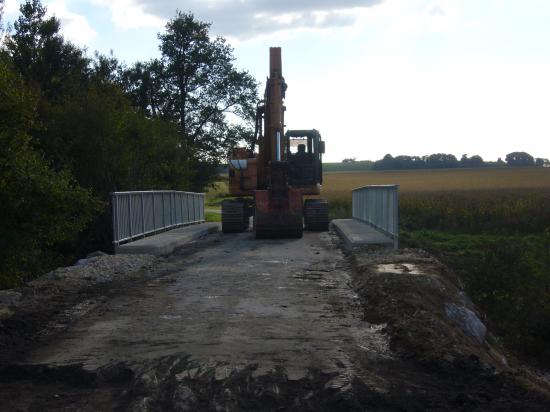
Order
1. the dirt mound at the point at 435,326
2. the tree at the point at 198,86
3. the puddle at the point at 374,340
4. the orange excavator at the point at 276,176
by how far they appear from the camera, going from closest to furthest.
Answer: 1. the dirt mound at the point at 435,326
2. the puddle at the point at 374,340
3. the orange excavator at the point at 276,176
4. the tree at the point at 198,86

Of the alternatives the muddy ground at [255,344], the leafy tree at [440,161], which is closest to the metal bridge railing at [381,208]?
the muddy ground at [255,344]

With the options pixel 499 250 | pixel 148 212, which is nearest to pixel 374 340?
pixel 499 250

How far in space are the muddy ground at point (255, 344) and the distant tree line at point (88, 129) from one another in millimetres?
3043

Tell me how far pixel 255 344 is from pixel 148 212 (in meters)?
12.2

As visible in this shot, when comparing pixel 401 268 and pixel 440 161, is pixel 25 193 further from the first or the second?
pixel 440 161

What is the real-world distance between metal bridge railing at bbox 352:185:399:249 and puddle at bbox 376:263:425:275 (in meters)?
3.08

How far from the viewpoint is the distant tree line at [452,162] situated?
99062mm

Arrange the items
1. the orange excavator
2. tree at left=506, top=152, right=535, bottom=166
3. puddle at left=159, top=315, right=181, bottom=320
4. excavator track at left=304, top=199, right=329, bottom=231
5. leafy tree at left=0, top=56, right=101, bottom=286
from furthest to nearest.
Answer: tree at left=506, top=152, right=535, bottom=166, excavator track at left=304, top=199, right=329, bottom=231, the orange excavator, leafy tree at left=0, top=56, right=101, bottom=286, puddle at left=159, top=315, right=181, bottom=320

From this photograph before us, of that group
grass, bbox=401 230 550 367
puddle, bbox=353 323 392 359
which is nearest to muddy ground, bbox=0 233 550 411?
puddle, bbox=353 323 392 359

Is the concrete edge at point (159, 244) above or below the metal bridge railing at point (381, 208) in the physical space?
below

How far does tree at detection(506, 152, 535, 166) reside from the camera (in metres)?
98.7

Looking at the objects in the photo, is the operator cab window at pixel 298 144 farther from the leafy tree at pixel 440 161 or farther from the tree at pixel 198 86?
the leafy tree at pixel 440 161

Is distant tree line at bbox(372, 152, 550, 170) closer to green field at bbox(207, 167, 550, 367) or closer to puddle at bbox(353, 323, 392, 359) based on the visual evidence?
green field at bbox(207, 167, 550, 367)

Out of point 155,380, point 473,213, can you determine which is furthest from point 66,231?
point 473,213
